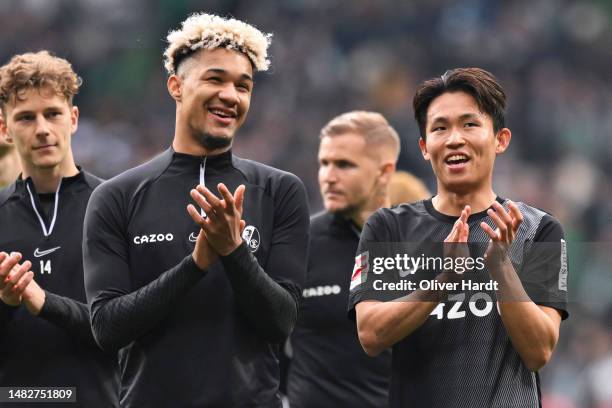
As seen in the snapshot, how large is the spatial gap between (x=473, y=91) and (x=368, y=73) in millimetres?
11538

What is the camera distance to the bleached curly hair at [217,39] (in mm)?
4312

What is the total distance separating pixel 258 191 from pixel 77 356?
102cm

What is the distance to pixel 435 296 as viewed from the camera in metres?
3.82

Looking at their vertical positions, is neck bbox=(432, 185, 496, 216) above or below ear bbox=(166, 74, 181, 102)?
below

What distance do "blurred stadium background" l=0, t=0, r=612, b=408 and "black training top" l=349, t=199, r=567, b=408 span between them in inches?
341

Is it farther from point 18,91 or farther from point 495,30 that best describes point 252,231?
point 495,30

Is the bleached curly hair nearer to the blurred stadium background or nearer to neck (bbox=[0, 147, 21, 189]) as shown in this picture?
neck (bbox=[0, 147, 21, 189])

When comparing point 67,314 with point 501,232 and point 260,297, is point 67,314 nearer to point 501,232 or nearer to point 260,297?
point 260,297

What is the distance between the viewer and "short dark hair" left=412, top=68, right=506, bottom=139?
4.23 m

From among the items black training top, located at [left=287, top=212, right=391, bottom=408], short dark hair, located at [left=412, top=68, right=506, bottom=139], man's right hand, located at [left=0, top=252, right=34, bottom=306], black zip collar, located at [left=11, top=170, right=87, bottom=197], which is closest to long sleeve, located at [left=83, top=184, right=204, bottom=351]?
man's right hand, located at [left=0, top=252, right=34, bottom=306]

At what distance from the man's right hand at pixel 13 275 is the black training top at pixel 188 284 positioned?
24 centimetres

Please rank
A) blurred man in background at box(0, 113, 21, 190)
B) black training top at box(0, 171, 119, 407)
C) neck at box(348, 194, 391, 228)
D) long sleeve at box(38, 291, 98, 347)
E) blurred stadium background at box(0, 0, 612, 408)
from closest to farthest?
long sleeve at box(38, 291, 98, 347), black training top at box(0, 171, 119, 407), blurred man in background at box(0, 113, 21, 190), neck at box(348, 194, 391, 228), blurred stadium background at box(0, 0, 612, 408)

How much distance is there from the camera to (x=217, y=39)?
4305 mm

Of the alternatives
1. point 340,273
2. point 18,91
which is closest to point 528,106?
point 340,273
